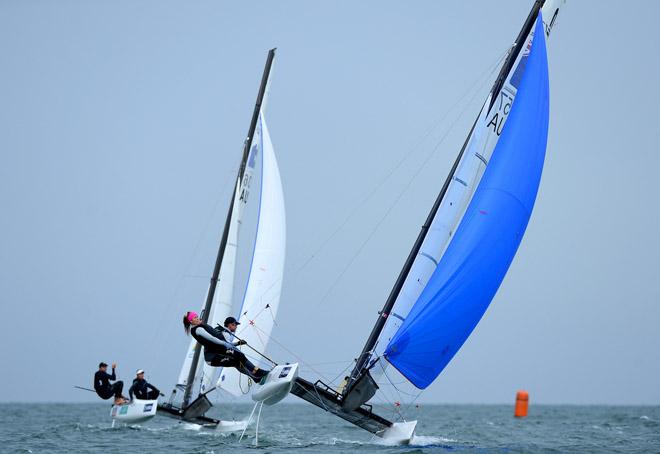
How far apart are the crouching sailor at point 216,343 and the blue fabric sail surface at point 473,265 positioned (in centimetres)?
242

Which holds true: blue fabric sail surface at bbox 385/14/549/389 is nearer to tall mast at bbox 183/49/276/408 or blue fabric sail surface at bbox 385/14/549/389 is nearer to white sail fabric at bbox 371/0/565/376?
white sail fabric at bbox 371/0/565/376

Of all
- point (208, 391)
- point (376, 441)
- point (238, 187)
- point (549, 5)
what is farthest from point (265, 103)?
point (376, 441)

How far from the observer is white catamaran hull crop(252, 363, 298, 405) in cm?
1517

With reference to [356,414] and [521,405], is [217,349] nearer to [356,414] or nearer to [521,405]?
[356,414]

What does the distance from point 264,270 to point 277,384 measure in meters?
9.04

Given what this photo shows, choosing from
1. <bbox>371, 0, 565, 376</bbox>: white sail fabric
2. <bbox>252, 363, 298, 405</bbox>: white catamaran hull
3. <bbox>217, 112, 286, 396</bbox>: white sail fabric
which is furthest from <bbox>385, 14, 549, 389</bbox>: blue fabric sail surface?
<bbox>217, 112, 286, 396</bbox>: white sail fabric

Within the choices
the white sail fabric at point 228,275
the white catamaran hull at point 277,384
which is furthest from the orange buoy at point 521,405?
the white catamaran hull at point 277,384

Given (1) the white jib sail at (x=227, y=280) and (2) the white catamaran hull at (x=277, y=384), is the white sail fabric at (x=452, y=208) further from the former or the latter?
(1) the white jib sail at (x=227, y=280)

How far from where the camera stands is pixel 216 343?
50.1 ft

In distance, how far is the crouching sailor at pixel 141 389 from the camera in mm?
22547

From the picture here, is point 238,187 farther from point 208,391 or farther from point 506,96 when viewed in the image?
point 506,96

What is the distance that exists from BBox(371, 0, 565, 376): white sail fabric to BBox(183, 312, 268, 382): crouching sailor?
227 centimetres

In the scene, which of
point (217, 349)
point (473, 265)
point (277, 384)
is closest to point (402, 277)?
point (473, 265)

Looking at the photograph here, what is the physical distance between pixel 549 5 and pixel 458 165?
146 inches
